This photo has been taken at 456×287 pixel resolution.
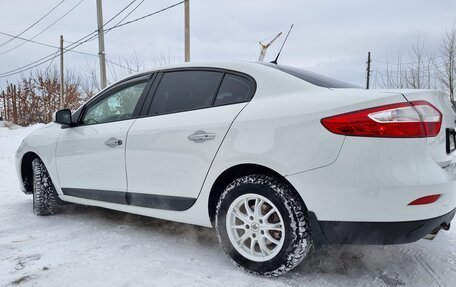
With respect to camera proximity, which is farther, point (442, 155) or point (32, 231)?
point (32, 231)

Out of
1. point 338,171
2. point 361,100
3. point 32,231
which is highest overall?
point 361,100

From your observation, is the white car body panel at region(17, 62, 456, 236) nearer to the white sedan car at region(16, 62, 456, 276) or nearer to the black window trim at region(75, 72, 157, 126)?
the white sedan car at region(16, 62, 456, 276)

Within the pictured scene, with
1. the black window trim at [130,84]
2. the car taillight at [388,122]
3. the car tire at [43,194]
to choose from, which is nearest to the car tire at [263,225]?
the car taillight at [388,122]

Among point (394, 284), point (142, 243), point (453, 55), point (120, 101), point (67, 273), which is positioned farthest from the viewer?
point (453, 55)

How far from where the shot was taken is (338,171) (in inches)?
76.7

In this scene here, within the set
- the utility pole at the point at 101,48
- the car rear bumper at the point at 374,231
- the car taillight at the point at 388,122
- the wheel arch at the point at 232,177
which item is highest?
the utility pole at the point at 101,48

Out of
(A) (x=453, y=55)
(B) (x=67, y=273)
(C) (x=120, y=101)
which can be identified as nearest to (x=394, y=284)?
(B) (x=67, y=273)

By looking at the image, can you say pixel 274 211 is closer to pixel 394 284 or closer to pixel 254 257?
pixel 254 257

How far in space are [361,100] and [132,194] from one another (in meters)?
1.92

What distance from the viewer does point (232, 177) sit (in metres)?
2.42

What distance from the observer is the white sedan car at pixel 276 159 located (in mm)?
1908

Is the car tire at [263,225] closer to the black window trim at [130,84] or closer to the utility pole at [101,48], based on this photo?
the black window trim at [130,84]

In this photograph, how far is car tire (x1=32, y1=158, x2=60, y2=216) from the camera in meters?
3.86

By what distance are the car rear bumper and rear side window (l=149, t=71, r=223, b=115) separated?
1.18 meters
